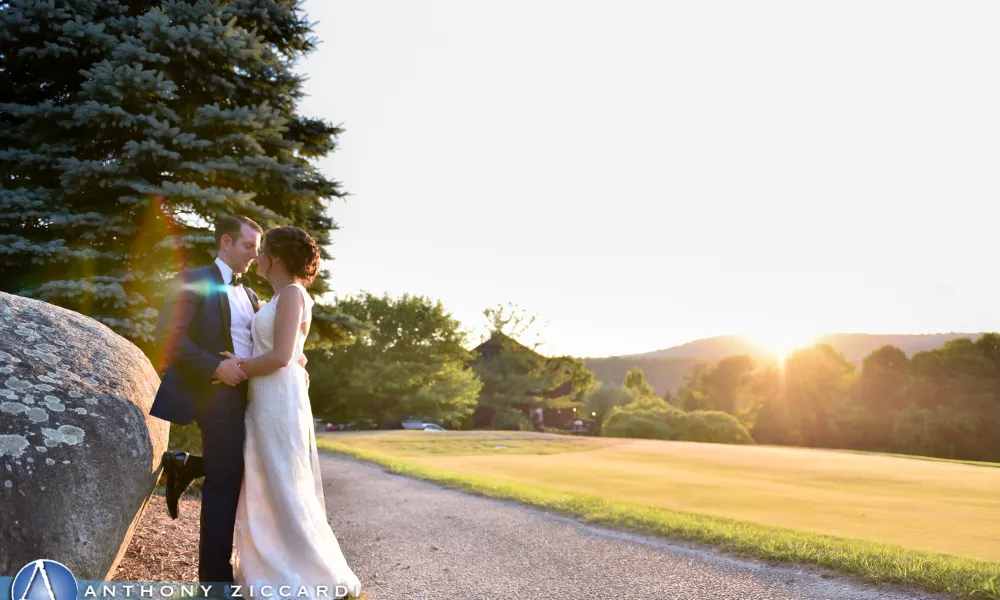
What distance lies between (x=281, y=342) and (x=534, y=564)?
300 centimetres

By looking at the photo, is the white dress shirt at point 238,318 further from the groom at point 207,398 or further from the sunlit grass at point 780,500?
the sunlit grass at point 780,500

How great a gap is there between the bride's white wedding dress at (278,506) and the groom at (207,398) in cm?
9

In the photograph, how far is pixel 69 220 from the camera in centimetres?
964

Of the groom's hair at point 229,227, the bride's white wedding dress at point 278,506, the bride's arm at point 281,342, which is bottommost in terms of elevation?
the bride's white wedding dress at point 278,506

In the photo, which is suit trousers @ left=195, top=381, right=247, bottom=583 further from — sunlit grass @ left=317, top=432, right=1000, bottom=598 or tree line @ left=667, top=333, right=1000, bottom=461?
tree line @ left=667, top=333, right=1000, bottom=461

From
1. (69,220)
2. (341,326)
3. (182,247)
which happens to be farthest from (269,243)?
(341,326)

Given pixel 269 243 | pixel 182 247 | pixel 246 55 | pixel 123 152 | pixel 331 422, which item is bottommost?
pixel 331 422

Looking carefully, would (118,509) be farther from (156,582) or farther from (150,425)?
(156,582)

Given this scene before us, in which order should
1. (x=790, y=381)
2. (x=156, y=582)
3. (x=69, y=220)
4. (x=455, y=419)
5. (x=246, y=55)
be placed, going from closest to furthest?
(x=156, y=582), (x=69, y=220), (x=246, y=55), (x=790, y=381), (x=455, y=419)

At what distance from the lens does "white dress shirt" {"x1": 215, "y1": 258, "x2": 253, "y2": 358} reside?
4371 mm

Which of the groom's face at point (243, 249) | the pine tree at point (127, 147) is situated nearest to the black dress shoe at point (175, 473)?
the groom's face at point (243, 249)

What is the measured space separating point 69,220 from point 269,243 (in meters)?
7.31

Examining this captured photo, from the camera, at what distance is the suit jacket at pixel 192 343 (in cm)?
405

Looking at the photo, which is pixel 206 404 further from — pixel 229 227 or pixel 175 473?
pixel 229 227
